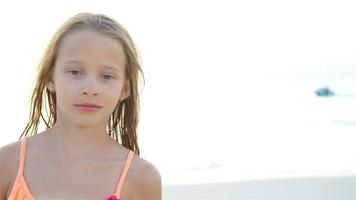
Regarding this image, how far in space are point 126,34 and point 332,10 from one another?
106 feet

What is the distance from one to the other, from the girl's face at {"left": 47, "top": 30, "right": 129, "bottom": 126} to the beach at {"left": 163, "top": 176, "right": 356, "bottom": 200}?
9.04ft

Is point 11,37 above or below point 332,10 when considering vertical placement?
below

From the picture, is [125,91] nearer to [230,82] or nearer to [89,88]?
[89,88]

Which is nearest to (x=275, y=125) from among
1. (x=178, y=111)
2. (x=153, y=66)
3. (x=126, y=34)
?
(x=178, y=111)

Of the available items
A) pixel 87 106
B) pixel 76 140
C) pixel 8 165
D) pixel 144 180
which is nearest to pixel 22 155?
pixel 8 165

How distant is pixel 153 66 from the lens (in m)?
20.6

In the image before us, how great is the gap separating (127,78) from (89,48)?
22 centimetres

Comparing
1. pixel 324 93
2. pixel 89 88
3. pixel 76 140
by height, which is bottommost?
pixel 76 140

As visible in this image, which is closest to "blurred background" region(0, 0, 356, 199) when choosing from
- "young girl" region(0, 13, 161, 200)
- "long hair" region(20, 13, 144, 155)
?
"long hair" region(20, 13, 144, 155)

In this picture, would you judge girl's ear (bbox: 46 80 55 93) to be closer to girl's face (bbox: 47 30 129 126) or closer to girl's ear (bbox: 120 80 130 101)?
girl's face (bbox: 47 30 129 126)

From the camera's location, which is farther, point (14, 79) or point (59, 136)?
point (14, 79)

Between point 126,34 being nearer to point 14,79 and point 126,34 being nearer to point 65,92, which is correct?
point 65,92

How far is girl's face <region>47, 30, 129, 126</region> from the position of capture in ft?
6.65

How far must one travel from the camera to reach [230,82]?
19094 mm
